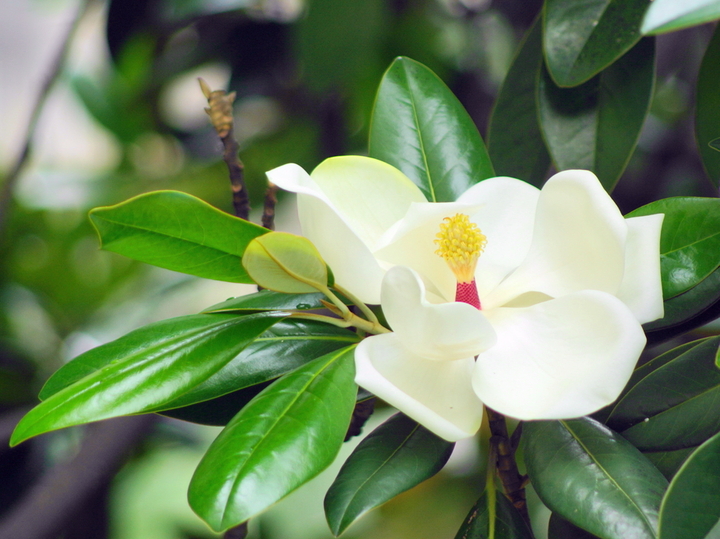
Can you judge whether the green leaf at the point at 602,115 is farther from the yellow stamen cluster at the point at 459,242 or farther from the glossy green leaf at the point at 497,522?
the glossy green leaf at the point at 497,522

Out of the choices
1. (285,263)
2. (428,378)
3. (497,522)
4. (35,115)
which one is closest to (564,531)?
(497,522)

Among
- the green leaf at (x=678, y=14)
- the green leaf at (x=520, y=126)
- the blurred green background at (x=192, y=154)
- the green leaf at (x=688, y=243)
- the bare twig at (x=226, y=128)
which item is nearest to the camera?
the green leaf at (x=678, y=14)

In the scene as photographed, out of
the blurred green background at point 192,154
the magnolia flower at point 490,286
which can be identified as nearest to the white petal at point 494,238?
the magnolia flower at point 490,286

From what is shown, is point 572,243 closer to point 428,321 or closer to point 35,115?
point 428,321

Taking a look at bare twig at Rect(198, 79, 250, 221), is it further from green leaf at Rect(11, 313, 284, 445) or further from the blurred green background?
the blurred green background

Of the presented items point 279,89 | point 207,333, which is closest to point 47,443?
point 279,89

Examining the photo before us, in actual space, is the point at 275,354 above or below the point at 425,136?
below

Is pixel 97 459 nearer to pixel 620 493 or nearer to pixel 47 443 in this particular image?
pixel 47 443
